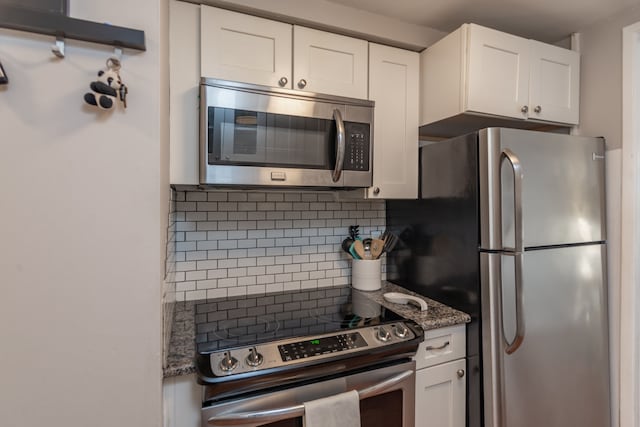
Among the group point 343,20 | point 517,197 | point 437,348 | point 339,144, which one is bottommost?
point 437,348

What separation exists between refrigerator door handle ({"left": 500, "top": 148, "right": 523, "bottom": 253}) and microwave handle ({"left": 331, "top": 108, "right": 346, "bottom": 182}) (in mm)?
661

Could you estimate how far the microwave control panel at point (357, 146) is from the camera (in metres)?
1.48

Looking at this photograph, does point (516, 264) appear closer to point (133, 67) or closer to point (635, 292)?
point (635, 292)

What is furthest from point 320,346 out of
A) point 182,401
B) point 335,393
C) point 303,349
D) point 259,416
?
point 182,401

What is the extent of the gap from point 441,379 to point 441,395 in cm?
8

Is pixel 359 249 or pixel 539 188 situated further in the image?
pixel 359 249

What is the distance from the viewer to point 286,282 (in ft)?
5.87

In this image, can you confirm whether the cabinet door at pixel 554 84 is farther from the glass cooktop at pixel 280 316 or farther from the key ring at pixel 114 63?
the key ring at pixel 114 63

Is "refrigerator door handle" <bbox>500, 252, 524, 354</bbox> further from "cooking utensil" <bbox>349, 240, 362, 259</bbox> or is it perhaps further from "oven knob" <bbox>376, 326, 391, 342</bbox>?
"cooking utensil" <bbox>349, 240, 362, 259</bbox>

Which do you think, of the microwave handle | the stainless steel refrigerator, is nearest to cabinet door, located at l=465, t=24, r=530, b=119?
the stainless steel refrigerator

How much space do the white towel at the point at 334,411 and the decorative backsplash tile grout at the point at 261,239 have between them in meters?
0.75

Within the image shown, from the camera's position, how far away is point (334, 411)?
1.11 metres

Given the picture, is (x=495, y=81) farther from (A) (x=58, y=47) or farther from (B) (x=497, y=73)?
(A) (x=58, y=47)

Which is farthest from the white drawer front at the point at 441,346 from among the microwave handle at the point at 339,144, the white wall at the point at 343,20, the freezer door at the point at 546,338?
the white wall at the point at 343,20
